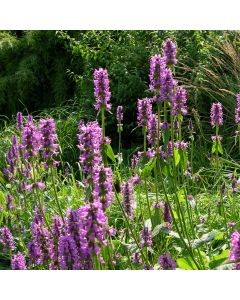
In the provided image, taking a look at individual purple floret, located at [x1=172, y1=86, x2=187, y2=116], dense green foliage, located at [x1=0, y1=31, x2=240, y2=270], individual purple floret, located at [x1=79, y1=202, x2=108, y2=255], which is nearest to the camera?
individual purple floret, located at [x1=79, y1=202, x2=108, y2=255]

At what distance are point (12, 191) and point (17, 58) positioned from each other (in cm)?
341

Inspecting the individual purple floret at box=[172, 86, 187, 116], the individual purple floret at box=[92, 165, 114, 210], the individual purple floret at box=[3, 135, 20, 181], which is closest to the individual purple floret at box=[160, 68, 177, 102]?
the individual purple floret at box=[172, 86, 187, 116]

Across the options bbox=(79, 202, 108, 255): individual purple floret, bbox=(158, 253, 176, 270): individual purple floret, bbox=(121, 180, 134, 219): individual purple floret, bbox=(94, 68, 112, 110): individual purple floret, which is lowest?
bbox=(158, 253, 176, 270): individual purple floret

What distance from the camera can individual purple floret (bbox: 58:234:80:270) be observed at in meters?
1.61

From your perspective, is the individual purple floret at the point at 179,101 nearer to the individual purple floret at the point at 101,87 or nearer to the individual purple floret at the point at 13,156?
the individual purple floret at the point at 101,87

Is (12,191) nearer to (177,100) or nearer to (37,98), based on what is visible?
(177,100)

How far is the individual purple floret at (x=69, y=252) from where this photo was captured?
63.3 inches

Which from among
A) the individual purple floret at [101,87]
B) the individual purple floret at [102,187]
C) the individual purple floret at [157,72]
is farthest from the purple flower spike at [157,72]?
the individual purple floret at [102,187]

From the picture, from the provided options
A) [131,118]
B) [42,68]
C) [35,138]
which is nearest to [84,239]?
[35,138]

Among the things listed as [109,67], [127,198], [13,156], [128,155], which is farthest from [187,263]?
[109,67]

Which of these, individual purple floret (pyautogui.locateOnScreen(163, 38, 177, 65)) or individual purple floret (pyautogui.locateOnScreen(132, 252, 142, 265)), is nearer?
individual purple floret (pyautogui.locateOnScreen(163, 38, 177, 65))

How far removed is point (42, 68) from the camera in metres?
6.39

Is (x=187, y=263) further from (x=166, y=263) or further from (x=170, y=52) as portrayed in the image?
(x=170, y=52)

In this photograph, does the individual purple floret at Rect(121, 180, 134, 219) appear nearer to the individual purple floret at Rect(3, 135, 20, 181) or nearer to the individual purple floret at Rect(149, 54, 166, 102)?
the individual purple floret at Rect(149, 54, 166, 102)
